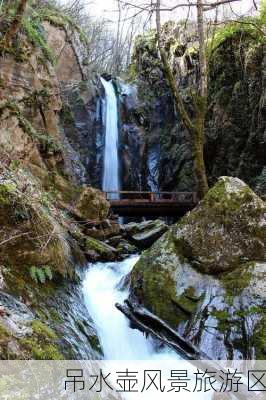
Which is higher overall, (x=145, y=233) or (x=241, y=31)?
(x=241, y=31)

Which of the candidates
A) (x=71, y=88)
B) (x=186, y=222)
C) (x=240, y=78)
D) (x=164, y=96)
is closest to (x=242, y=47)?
(x=240, y=78)

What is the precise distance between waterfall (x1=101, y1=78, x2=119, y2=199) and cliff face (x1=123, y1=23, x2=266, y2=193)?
→ 0.75 m

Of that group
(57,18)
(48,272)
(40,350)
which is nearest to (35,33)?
(57,18)

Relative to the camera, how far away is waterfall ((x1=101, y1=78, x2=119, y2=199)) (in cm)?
1608

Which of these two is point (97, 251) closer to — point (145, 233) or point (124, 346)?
point (145, 233)

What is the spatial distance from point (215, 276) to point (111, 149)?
12.4 metres

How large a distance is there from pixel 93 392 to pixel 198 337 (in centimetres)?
193

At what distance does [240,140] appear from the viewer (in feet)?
42.2

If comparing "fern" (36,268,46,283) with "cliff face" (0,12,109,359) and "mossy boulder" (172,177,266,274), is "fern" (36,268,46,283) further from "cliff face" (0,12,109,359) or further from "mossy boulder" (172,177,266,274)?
"mossy boulder" (172,177,266,274)

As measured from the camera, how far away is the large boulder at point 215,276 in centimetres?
425

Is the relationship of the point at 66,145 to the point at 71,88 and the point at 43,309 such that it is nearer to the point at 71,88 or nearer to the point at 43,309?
the point at 71,88

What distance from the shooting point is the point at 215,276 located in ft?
16.1

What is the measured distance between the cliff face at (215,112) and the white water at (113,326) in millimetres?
6727

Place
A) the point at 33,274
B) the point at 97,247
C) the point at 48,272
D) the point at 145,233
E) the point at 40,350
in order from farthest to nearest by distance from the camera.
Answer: the point at 145,233 < the point at 97,247 < the point at 48,272 < the point at 33,274 < the point at 40,350
